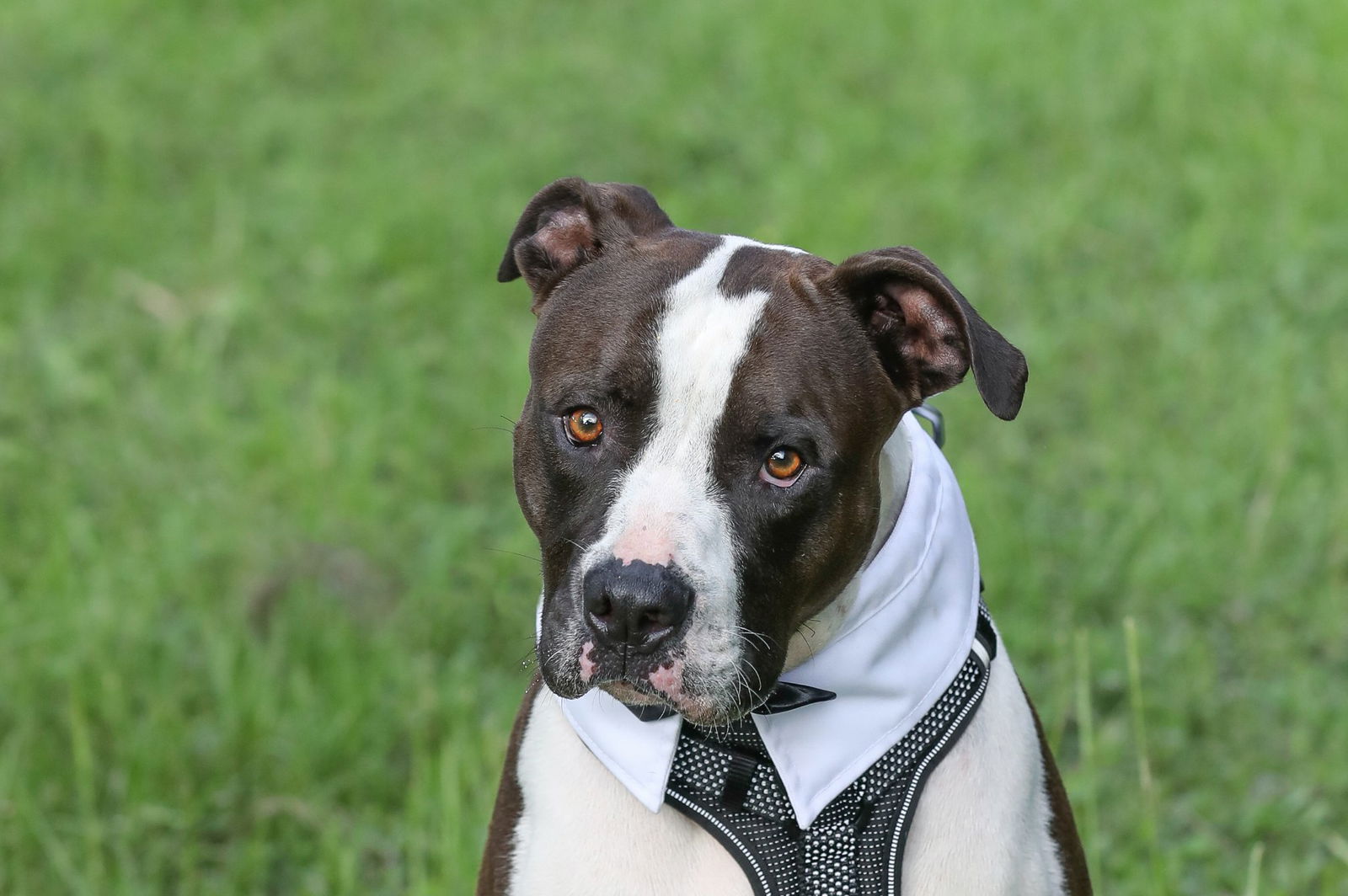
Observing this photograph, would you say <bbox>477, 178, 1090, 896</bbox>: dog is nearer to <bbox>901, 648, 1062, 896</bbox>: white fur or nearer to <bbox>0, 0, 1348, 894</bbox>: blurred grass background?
<bbox>901, 648, 1062, 896</bbox>: white fur

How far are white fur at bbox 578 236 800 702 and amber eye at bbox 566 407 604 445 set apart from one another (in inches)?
4.3

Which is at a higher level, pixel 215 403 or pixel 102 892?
pixel 215 403

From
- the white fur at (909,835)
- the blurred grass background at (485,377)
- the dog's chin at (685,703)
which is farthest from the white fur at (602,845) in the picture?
the blurred grass background at (485,377)

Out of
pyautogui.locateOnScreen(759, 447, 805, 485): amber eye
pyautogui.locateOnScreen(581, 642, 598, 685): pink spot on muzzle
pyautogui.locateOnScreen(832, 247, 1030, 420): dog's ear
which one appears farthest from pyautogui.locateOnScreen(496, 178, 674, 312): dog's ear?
pyautogui.locateOnScreen(581, 642, 598, 685): pink spot on muzzle

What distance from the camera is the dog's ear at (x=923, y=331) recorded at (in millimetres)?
2672

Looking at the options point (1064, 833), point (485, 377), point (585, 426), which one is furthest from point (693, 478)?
point (485, 377)

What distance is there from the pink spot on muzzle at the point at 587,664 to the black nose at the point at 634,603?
0.08 feet

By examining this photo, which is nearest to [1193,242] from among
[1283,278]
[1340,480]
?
[1283,278]

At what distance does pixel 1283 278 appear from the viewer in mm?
7086

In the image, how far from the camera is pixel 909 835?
8.88 feet

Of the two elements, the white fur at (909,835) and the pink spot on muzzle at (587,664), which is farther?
the white fur at (909,835)

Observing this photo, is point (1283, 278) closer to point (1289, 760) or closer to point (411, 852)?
point (1289, 760)

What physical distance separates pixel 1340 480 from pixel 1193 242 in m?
1.89

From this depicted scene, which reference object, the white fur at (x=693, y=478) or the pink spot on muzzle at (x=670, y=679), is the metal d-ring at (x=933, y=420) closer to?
the white fur at (x=693, y=478)
